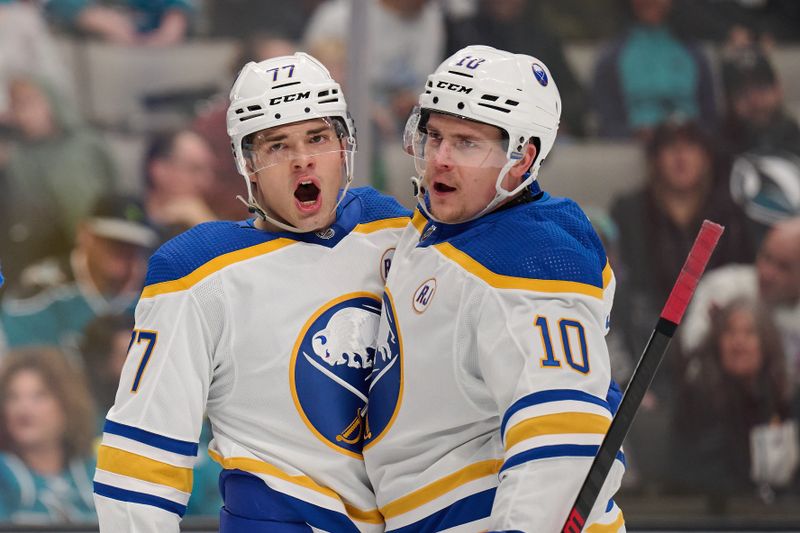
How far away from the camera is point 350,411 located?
5.87 ft

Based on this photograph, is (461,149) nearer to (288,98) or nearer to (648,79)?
(288,98)

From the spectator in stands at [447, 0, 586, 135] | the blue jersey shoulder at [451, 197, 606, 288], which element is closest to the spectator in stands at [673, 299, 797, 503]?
the spectator in stands at [447, 0, 586, 135]

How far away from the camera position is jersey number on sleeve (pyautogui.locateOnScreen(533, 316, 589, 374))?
153 cm

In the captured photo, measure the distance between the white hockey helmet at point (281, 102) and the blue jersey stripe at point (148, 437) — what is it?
0.37 metres

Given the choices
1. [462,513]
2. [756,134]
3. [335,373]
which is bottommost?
[756,134]

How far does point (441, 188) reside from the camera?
1.70 meters

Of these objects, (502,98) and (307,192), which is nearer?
(502,98)

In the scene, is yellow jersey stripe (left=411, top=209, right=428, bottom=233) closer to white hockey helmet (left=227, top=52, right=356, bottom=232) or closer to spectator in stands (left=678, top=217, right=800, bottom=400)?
white hockey helmet (left=227, top=52, right=356, bottom=232)

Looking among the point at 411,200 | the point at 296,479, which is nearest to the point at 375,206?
the point at 296,479

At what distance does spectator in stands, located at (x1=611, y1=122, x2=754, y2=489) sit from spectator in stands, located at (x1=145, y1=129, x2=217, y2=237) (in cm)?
117

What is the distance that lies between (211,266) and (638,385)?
66cm

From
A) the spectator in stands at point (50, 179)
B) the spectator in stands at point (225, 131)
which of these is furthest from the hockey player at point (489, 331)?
the spectator in stands at point (50, 179)

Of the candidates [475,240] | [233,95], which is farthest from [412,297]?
[233,95]

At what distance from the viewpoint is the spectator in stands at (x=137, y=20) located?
11.0 ft
